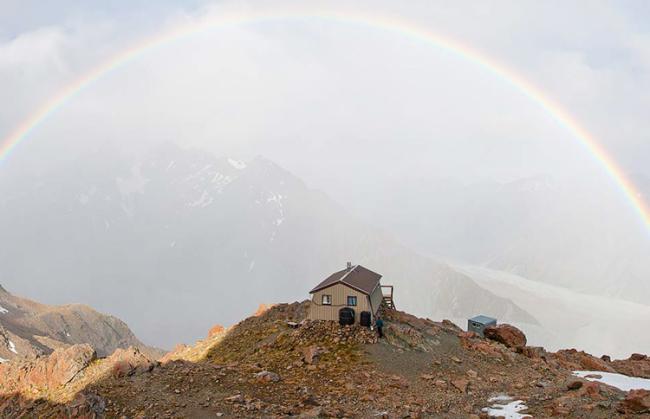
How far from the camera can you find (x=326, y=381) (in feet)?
99.9

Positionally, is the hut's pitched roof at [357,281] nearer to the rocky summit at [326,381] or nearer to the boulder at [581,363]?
the rocky summit at [326,381]

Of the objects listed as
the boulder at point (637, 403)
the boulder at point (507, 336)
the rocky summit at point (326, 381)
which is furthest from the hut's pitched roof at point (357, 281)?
the boulder at point (637, 403)

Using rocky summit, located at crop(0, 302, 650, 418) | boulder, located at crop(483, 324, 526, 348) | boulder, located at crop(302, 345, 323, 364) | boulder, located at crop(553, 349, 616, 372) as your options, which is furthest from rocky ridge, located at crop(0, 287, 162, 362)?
boulder, located at crop(553, 349, 616, 372)

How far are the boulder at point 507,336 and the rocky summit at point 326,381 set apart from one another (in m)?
2.40

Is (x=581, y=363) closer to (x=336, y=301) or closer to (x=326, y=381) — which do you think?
(x=336, y=301)

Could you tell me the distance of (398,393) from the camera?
2905 cm

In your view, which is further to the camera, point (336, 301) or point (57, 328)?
point (57, 328)

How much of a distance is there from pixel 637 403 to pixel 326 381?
17460 mm

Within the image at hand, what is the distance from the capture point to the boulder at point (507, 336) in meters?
Result: 45.4

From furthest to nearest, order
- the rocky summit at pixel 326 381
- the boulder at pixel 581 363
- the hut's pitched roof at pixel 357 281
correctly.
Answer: the boulder at pixel 581 363 → the hut's pitched roof at pixel 357 281 → the rocky summit at pixel 326 381

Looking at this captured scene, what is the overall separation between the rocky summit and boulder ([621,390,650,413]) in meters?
0.05

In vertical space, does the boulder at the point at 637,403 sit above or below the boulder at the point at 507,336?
below

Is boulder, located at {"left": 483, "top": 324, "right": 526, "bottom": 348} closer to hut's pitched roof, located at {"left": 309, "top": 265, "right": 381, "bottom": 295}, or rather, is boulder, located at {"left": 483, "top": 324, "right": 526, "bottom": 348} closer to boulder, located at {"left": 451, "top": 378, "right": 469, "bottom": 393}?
hut's pitched roof, located at {"left": 309, "top": 265, "right": 381, "bottom": 295}

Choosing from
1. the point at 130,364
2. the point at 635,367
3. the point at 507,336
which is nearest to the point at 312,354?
the point at 130,364
